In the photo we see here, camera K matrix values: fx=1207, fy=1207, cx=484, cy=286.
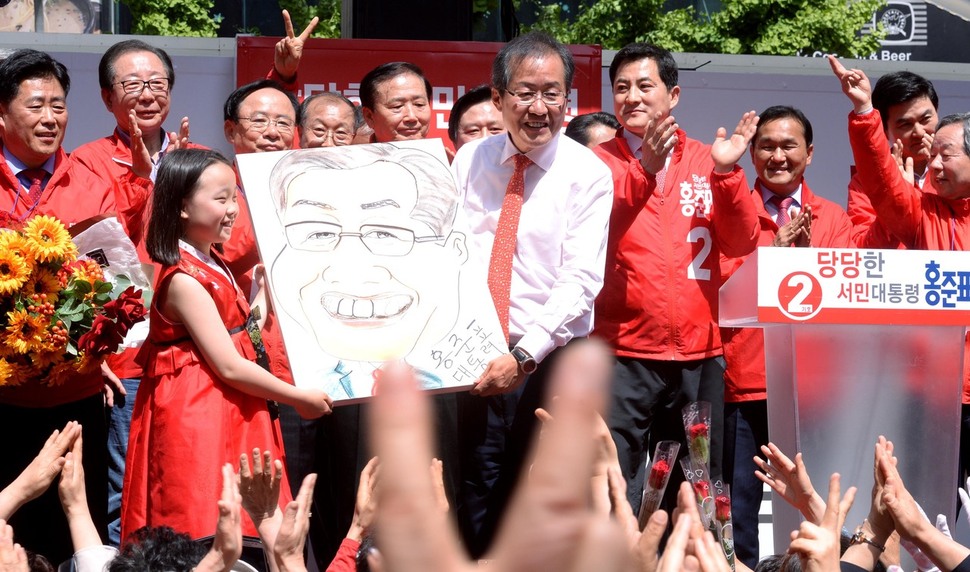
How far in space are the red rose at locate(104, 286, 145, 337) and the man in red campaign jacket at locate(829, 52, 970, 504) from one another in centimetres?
264

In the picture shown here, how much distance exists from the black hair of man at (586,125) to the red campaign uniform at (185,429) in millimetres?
2217

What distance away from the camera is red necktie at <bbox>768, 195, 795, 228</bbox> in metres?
5.15

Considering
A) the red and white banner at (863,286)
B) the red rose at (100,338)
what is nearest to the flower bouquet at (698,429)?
the red and white banner at (863,286)

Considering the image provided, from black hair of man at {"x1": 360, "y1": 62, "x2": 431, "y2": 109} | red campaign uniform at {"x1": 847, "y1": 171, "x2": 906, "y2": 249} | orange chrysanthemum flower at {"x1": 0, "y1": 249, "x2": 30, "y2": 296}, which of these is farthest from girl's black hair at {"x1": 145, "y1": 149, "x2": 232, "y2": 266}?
red campaign uniform at {"x1": 847, "y1": 171, "x2": 906, "y2": 249}

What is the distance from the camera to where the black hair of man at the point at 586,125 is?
18.0 feet

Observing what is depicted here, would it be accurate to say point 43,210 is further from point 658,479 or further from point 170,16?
point 170,16

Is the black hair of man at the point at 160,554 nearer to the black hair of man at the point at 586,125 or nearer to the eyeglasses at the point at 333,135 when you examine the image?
the eyeglasses at the point at 333,135

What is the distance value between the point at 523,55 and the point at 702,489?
1.60m

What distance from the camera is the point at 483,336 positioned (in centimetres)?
386

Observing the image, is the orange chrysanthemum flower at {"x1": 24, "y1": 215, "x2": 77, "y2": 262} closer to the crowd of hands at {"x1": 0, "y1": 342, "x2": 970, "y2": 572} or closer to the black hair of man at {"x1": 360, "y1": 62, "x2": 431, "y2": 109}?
the crowd of hands at {"x1": 0, "y1": 342, "x2": 970, "y2": 572}

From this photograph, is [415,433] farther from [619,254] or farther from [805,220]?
[805,220]

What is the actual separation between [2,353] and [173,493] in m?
0.67

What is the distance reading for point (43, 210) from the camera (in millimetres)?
4152

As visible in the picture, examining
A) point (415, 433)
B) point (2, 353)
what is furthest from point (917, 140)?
point (415, 433)
